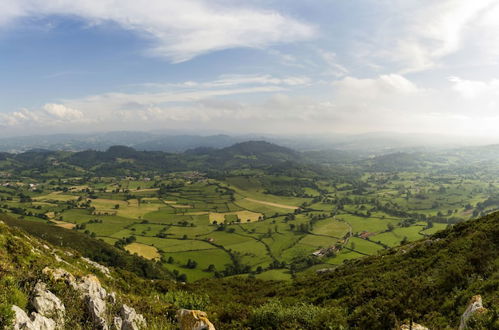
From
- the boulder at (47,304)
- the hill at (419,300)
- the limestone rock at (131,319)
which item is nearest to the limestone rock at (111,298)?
the limestone rock at (131,319)

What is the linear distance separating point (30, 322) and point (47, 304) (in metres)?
2.08

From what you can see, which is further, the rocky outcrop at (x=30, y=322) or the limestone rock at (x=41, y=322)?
the limestone rock at (x=41, y=322)

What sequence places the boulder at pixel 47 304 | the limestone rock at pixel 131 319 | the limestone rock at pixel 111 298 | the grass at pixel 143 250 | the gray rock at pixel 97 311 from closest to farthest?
the boulder at pixel 47 304 < the gray rock at pixel 97 311 < the limestone rock at pixel 131 319 < the limestone rock at pixel 111 298 < the grass at pixel 143 250

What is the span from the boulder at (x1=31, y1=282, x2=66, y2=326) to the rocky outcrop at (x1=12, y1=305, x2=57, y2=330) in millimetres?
545

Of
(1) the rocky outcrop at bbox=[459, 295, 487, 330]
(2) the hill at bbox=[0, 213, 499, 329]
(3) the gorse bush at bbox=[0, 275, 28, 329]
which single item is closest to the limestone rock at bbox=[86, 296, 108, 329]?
(2) the hill at bbox=[0, 213, 499, 329]

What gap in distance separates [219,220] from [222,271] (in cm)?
7078

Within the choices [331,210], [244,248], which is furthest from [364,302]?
[331,210]

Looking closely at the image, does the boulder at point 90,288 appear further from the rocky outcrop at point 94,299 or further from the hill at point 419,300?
the hill at point 419,300

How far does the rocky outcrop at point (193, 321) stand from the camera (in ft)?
52.0

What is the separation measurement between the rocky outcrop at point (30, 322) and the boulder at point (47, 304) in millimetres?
545

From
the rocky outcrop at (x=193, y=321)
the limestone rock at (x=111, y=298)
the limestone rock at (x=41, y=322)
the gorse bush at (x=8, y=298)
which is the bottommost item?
the rocky outcrop at (x=193, y=321)

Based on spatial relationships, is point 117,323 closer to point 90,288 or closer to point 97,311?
point 97,311

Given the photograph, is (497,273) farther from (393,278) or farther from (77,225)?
(77,225)

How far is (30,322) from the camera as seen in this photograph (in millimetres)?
12445
